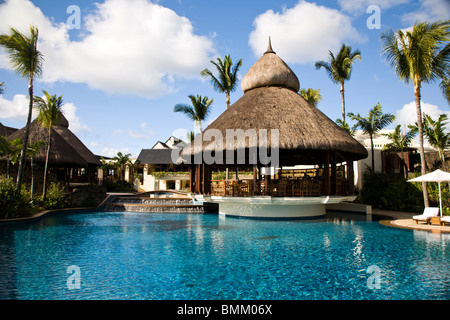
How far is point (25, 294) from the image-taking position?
4547 mm

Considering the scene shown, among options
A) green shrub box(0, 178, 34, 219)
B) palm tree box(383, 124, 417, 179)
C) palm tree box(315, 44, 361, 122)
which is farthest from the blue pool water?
palm tree box(315, 44, 361, 122)

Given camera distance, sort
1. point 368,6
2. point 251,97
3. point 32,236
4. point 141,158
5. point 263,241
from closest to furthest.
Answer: point 263,241 → point 32,236 → point 368,6 → point 251,97 → point 141,158

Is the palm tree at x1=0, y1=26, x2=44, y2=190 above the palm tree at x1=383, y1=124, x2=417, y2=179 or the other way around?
above

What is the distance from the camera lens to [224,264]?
6418 mm

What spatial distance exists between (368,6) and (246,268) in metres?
11.6

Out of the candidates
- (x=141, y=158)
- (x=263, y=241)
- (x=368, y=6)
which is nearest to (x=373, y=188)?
(x=368, y=6)

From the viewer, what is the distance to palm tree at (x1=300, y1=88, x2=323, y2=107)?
27.7 meters

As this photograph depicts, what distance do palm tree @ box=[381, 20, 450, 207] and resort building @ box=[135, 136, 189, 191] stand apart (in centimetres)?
2569

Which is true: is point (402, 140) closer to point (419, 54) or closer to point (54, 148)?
point (419, 54)

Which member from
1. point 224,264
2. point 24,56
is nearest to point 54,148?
point 24,56

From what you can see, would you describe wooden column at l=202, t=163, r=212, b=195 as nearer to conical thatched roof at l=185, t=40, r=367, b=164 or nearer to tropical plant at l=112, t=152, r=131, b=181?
conical thatched roof at l=185, t=40, r=367, b=164

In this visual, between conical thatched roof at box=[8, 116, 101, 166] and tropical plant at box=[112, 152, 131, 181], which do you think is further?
tropical plant at box=[112, 152, 131, 181]

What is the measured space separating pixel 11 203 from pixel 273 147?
1168 centimetres
